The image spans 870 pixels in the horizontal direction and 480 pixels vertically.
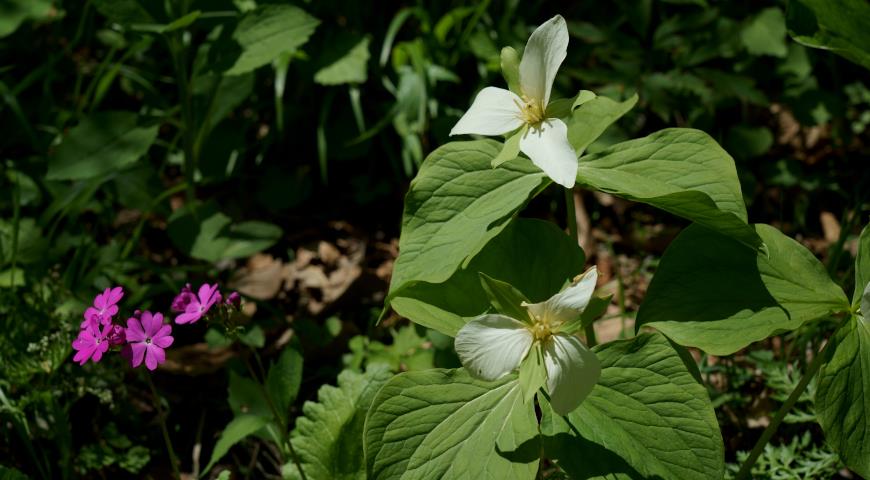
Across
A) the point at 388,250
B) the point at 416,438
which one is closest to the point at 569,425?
the point at 416,438

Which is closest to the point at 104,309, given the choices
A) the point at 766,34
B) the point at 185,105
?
the point at 185,105

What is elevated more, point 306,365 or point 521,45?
point 521,45

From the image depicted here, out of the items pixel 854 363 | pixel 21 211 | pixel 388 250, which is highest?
pixel 854 363

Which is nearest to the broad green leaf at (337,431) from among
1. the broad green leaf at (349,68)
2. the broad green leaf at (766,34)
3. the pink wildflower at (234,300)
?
the pink wildflower at (234,300)

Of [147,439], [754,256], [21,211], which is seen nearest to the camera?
[754,256]

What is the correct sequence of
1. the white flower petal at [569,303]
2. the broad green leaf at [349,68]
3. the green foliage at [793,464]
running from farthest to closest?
the broad green leaf at [349,68], the green foliage at [793,464], the white flower petal at [569,303]

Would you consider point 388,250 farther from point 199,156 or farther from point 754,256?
point 754,256

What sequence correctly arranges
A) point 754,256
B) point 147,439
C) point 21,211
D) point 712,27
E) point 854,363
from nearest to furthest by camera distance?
point 854,363, point 754,256, point 147,439, point 21,211, point 712,27

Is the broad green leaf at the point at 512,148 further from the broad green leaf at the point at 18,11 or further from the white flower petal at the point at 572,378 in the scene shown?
the broad green leaf at the point at 18,11
